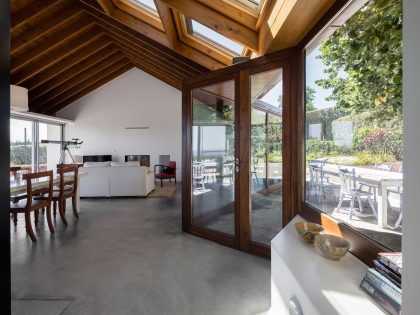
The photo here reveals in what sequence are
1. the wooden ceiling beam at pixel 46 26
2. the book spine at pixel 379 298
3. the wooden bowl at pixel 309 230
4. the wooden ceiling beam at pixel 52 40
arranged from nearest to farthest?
the book spine at pixel 379 298 → the wooden bowl at pixel 309 230 → the wooden ceiling beam at pixel 46 26 → the wooden ceiling beam at pixel 52 40

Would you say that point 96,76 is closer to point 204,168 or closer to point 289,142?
point 204,168

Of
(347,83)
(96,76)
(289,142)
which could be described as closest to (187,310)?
(289,142)

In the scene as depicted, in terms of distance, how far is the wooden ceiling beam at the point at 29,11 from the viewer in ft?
14.4

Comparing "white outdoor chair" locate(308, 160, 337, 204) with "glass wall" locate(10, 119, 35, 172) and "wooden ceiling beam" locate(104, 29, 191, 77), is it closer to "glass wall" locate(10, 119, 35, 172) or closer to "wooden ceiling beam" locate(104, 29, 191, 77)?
"wooden ceiling beam" locate(104, 29, 191, 77)

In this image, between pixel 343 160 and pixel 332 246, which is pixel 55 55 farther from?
pixel 332 246

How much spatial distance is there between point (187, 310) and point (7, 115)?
1.68m

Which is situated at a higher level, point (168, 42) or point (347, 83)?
point (168, 42)

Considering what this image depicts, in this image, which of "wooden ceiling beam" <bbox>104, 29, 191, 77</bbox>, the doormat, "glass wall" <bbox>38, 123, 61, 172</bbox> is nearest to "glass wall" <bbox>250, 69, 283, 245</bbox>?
the doormat

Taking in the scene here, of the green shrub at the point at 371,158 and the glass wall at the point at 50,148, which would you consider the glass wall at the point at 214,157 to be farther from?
the glass wall at the point at 50,148

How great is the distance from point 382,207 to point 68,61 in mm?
7838

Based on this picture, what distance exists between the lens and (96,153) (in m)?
9.50

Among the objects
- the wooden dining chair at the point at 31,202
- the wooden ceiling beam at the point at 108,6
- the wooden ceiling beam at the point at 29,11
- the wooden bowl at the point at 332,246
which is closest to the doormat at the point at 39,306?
the wooden dining chair at the point at 31,202

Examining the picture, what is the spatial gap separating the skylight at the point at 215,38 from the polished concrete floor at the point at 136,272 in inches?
109

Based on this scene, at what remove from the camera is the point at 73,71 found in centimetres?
739
